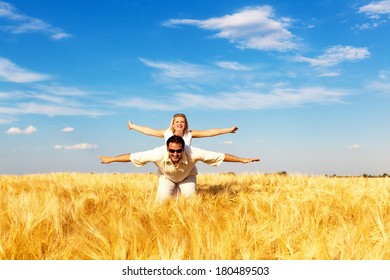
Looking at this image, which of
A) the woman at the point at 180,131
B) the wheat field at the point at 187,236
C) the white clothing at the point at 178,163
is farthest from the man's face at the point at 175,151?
the woman at the point at 180,131

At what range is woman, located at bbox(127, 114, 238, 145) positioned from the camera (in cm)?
649

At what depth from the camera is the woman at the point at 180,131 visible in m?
6.49

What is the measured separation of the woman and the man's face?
1092 mm

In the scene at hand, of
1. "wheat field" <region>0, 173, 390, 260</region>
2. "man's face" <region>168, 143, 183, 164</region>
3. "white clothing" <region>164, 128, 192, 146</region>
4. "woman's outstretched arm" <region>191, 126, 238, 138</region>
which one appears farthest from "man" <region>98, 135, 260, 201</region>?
"wheat field" <region>0, 173, 390, 260</region>

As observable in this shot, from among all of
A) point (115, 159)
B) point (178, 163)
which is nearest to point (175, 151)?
point (178, 163)

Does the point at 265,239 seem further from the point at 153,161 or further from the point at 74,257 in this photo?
the point at 153,161

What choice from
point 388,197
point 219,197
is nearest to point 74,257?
point 219,197

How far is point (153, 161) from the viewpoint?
5.86 meters

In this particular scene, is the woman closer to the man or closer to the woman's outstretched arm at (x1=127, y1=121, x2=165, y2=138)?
the woman's outstretched arm at (x1=127, y1=121, x2=165, y2=138)

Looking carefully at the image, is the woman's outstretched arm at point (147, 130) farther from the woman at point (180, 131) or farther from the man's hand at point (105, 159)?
the man's hand at point (105, 159)

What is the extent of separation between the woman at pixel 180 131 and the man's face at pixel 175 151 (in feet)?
3.58

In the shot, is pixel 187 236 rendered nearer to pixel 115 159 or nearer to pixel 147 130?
pixel 115 159

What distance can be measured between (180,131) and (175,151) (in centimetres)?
122
